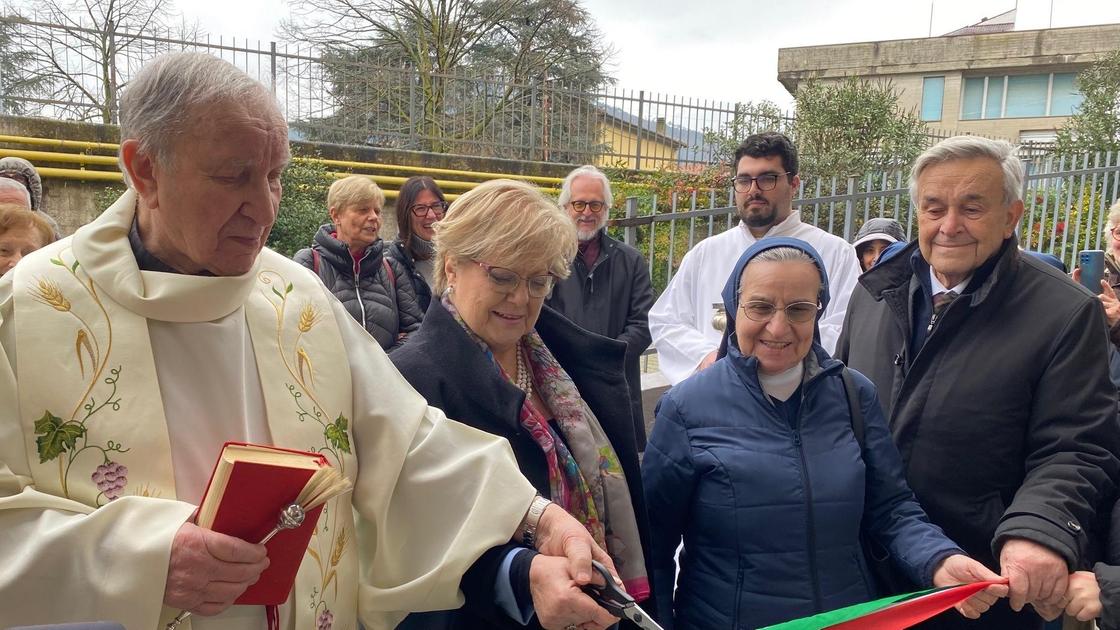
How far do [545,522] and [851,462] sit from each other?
36.9 inches

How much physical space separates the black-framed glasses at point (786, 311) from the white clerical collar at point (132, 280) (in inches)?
55.8

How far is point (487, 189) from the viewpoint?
7.75 feet

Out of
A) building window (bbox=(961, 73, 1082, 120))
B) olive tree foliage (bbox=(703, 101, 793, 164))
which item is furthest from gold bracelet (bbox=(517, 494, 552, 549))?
building window (bbox=(961, 73, 1082, 120))

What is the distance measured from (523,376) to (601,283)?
8.07ft

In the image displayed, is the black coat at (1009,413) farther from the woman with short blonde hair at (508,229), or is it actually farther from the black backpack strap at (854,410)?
the woman with short blonde hair at (508,229)

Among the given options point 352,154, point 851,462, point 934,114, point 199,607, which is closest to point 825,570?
point 851,462

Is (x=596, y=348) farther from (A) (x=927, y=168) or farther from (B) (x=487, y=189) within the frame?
(A) (x=927, y=168)

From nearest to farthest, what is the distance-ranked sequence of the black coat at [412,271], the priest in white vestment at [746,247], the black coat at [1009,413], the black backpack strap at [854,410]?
the black coat at [1009,413] → the black backpack strap at [854,410] → the priest in white vestment at [746,247] → the black coat at [412,271]

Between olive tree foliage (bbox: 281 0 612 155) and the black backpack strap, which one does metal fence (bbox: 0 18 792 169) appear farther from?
the black backpack strap

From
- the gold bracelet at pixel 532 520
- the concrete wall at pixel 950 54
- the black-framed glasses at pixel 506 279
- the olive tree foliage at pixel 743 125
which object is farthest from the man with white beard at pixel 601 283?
the concrete wall at pixel 950 54

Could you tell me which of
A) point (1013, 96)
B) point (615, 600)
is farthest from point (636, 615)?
point (1013, 96)

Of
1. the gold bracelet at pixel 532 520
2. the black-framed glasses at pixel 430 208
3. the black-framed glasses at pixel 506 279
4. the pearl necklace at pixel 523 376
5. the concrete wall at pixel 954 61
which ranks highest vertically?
the concrete wall at pixel 954 61

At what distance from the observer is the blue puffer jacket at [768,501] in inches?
89.7

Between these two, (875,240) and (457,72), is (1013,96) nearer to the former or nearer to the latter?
(457,72)
